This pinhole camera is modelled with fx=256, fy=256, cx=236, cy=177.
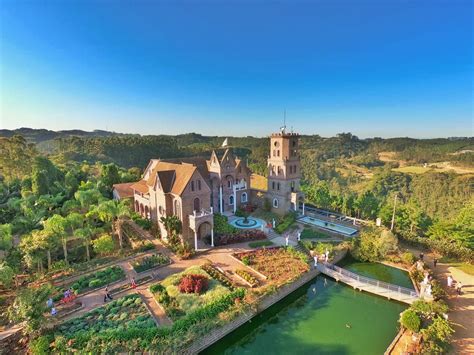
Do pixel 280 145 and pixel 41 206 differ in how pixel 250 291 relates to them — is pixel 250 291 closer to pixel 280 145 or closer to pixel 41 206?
pixel 280 145

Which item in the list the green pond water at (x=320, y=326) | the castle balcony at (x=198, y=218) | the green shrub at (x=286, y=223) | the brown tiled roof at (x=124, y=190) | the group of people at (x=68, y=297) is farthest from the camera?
the brown tiled roof at (x=124, y=190)

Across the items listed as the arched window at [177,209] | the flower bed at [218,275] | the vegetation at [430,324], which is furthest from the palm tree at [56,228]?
the vegetation at [430,324]

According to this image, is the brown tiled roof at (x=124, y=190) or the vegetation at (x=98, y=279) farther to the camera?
the brown tiled roof at (x=124, y=190)

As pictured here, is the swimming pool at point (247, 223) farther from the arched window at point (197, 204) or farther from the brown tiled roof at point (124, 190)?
the brown tiled roof at point (124, 190)

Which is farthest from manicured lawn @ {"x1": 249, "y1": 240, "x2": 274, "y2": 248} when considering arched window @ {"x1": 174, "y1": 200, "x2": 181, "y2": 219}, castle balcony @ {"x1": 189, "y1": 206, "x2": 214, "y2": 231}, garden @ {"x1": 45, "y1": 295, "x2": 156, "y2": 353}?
garden @ {"x1": 45, "y1": 295, "x2": 156, "y2": 353}

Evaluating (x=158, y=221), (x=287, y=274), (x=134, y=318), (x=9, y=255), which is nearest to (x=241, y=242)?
(x=287, y=274)

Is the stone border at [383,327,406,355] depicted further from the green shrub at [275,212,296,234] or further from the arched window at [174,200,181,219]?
the arched window at [174,200,181,219]
